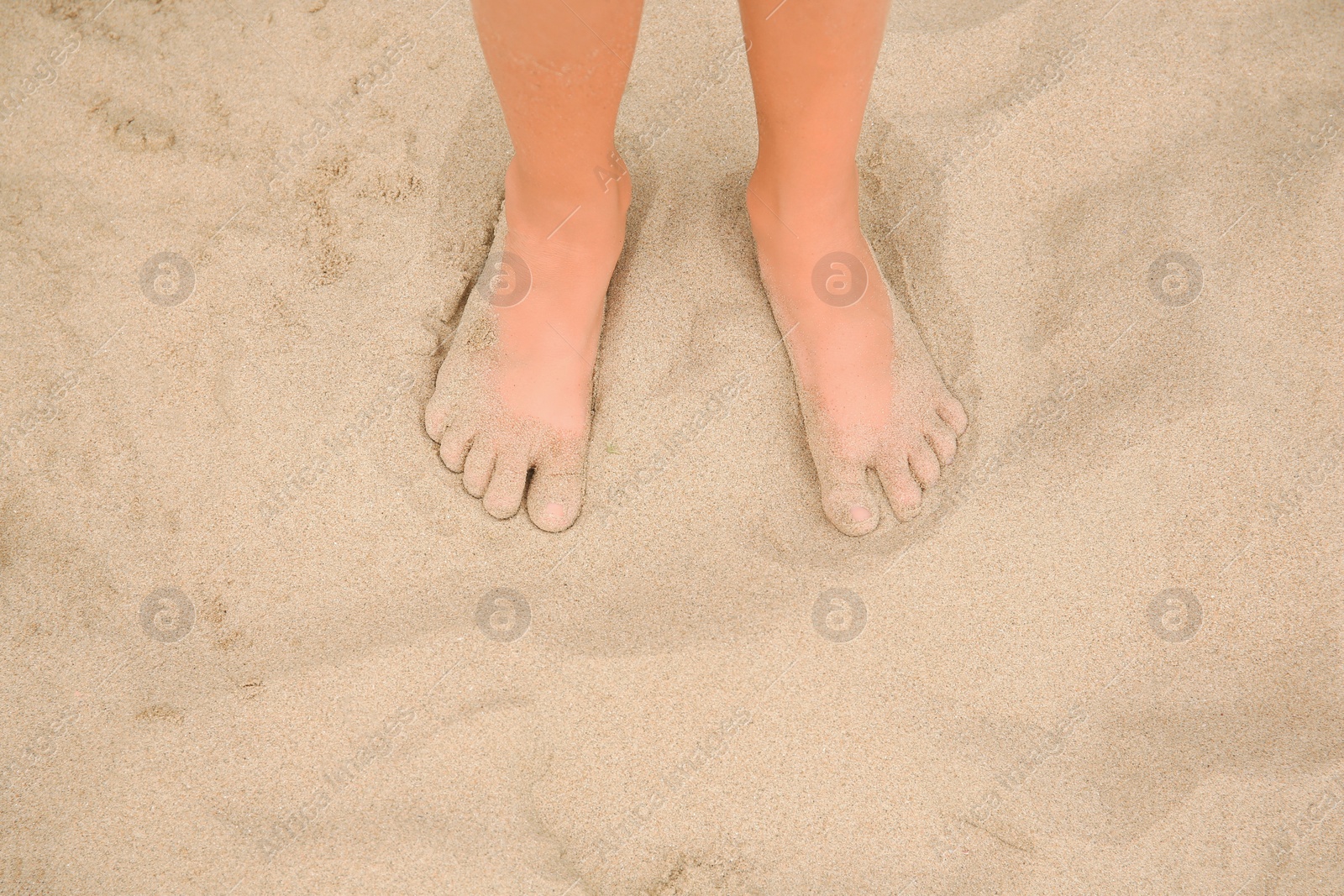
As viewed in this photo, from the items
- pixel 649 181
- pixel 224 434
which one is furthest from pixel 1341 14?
pixel 224 434

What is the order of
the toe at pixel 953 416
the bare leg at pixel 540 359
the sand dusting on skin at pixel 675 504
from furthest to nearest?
the toe at pixel 953 416 → the bare leg at pixel 540 359 → the sand dusting on skin at pixel 675 504

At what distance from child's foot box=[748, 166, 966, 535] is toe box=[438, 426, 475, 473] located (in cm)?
59

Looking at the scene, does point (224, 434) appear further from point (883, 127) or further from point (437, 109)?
point (883, 127)

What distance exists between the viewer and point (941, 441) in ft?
4.87

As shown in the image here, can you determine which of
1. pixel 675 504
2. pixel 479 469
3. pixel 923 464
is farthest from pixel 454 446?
pixel 923 464

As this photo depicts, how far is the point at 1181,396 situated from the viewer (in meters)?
1.43

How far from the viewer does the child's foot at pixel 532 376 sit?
1.44 meters

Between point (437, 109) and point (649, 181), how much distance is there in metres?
0.46

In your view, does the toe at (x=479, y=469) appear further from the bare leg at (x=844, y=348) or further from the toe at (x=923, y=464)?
the toe at (x=923, y=464)

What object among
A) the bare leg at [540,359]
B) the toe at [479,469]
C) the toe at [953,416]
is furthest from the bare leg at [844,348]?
the toe at [479,469]

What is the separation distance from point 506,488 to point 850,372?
619mm

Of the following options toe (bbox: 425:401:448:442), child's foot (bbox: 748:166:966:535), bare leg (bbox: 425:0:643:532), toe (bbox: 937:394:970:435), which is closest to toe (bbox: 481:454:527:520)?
bare leg (bbox: 425:0:643:532)

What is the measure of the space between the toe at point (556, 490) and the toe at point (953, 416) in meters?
0.64

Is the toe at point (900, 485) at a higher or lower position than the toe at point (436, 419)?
lower
